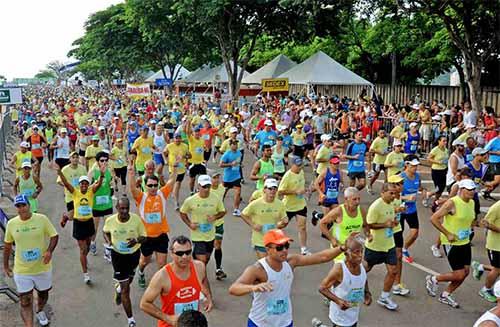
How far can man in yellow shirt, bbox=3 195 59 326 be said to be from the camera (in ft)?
21.7

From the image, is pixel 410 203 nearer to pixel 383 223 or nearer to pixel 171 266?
pixel 383 223

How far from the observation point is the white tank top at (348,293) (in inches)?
210

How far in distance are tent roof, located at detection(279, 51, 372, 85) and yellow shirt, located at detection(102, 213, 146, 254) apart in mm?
18789

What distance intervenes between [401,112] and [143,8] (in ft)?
56.8

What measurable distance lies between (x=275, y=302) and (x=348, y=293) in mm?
806

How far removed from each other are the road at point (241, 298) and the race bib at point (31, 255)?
1.02 m

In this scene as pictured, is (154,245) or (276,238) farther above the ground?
(276,238)

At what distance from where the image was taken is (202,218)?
770 centimetres

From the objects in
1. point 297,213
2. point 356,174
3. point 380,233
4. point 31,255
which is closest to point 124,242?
point 31,255

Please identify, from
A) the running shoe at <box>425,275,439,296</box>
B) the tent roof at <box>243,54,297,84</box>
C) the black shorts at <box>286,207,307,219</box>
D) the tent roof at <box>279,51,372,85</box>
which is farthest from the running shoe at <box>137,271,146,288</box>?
the tent roof at <box>243,54,297,84</box>

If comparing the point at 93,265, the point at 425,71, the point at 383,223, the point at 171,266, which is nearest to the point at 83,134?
the point at 93,265

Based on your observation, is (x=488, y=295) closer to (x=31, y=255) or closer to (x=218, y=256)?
(x=218, y=256)

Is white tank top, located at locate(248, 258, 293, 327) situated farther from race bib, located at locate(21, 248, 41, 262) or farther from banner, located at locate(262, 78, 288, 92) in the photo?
banner, located at locate(262, 78, 288, 92)

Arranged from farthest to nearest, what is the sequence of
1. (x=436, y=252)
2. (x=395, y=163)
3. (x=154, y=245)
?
(x=395, y=163) < (x=436, y=252) < (x=154, y=245)
